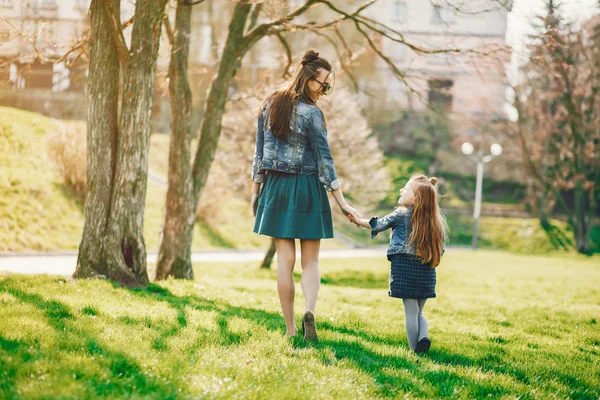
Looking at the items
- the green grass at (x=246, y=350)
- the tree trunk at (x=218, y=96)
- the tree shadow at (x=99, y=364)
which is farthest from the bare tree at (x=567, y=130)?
the tree shadow at (x=99, y=364)

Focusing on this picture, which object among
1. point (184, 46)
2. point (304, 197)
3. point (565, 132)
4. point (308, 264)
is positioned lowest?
point (308, 264)

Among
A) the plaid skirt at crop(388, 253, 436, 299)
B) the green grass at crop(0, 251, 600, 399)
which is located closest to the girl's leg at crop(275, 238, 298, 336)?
the green grass at crop(0, 251, 600, 399)

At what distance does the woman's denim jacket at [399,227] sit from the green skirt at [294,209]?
21.7 inches

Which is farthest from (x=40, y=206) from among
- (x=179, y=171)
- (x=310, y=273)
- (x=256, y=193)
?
(x=310, y=273)

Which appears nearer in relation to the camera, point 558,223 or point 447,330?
point 447,330

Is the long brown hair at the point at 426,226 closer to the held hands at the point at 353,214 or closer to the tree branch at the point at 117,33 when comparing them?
the held hands at the point at 353,214

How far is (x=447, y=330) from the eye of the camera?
6301 millimetres

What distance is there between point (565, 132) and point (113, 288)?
1237 inches

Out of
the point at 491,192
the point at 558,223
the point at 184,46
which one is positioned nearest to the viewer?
the point at 184,46

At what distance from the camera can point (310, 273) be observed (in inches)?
181

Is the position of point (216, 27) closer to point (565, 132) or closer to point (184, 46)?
point (565, 132)

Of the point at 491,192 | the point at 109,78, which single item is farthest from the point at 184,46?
the point at 491,192

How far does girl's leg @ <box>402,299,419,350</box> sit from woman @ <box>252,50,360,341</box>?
2.80ft

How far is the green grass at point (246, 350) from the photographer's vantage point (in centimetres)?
340
